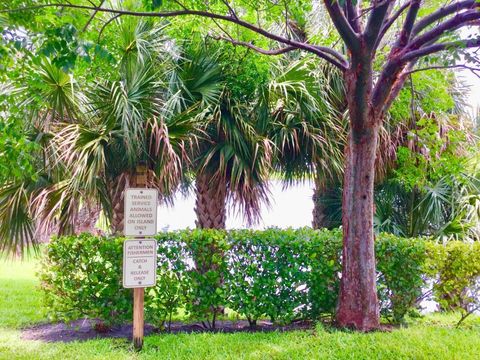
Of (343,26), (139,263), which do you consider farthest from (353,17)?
(139,263)

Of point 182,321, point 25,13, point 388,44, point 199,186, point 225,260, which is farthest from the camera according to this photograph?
point 388,44

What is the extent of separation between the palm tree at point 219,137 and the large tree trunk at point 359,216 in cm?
168

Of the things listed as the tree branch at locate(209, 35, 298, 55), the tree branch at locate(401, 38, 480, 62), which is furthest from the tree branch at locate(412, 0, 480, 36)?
the tree branch at locate(209, 35, 298, 55)

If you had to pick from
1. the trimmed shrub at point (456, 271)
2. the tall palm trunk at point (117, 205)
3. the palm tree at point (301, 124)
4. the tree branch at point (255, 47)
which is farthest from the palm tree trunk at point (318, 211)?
the tall palm trunk at point (117, 205)

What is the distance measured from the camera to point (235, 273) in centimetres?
707

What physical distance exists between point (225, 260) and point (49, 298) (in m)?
2.68

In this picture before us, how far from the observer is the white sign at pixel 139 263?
6.10 m

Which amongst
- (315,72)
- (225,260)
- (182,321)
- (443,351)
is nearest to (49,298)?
(182,321)

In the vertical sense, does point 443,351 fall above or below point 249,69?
below

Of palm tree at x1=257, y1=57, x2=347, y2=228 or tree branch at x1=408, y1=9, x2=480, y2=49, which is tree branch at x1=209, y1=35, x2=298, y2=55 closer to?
palm tree at x1=257, y1=57, x2=347, y2=228

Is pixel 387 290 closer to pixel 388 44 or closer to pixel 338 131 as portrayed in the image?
pixel 338 131

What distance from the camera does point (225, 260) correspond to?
7062 millimetres

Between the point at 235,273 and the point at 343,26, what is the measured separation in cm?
385

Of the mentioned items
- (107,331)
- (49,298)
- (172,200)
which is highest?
(172,200)
